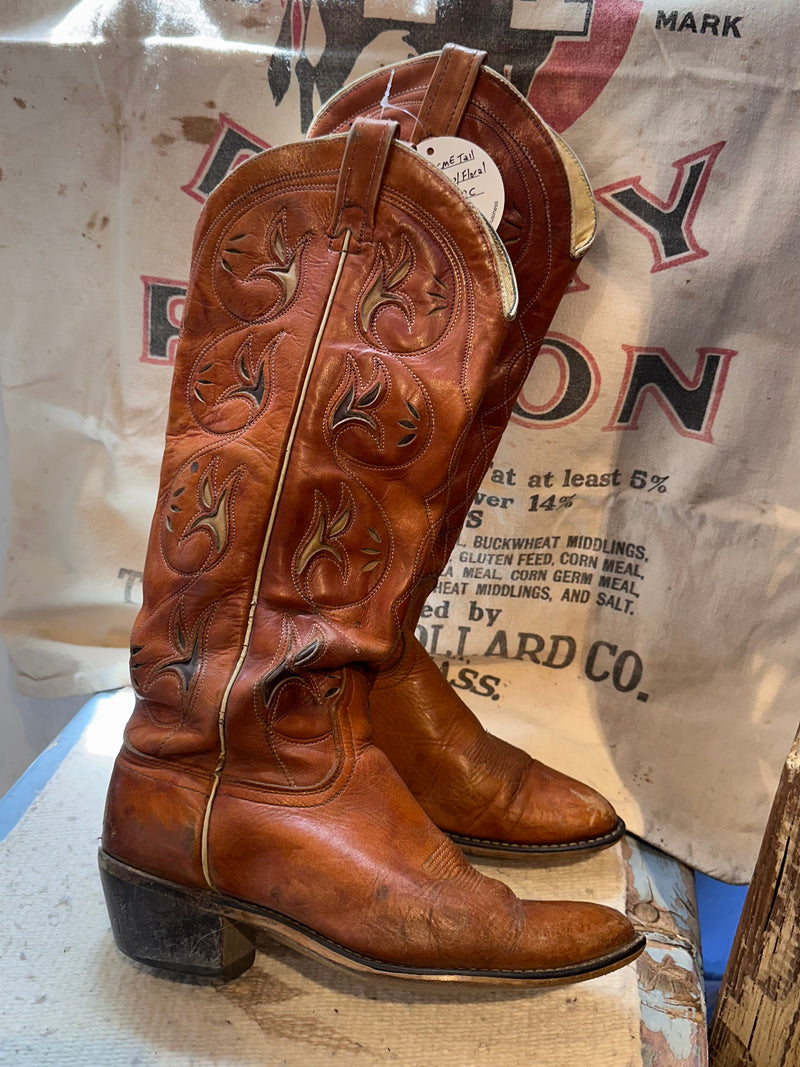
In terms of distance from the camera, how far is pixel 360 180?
743 mm

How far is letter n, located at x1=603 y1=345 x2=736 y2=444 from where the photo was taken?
4.00 feet

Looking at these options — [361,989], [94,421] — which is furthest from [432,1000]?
[94,421]

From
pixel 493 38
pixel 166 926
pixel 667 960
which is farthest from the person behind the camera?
pixel 493 38

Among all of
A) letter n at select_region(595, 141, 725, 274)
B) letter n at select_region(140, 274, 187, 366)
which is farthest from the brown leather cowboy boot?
letter n at select_region(140, 274, 187, 366)

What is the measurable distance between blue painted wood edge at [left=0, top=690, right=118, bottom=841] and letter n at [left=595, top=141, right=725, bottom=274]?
107 cm

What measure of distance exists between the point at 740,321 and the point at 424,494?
661mm

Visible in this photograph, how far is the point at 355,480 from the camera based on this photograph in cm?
79

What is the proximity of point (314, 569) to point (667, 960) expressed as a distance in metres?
0.64

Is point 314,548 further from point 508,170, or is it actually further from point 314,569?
point 508,170

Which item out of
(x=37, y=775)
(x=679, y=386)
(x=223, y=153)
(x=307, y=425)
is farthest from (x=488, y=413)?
(x=37, y=775)

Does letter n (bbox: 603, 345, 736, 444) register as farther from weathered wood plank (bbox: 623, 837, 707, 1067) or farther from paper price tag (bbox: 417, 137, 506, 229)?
weathered wood plank (bbox: 623, 837, 707, 1067)

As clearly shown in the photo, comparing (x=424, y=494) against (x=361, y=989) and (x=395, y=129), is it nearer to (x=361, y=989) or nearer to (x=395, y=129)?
(x=395, y=129)

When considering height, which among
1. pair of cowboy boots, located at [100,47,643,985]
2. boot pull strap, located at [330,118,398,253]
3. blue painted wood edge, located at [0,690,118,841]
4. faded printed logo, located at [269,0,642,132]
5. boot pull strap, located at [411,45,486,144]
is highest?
faded printed logo, located at [269,0,642,132]

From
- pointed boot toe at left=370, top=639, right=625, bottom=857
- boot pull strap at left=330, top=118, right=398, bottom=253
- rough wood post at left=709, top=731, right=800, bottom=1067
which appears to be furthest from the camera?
pointed boot toe at left=370, top=639, right=625, bottom=857
